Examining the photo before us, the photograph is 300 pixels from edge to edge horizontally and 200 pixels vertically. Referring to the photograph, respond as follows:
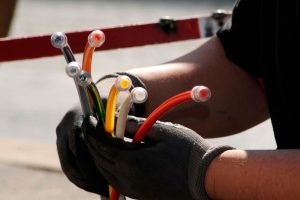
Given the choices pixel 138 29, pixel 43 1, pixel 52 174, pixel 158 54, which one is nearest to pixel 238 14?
pixel 138 29

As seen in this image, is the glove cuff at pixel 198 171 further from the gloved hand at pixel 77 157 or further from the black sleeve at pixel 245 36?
the black sleeve at pixel 245 36

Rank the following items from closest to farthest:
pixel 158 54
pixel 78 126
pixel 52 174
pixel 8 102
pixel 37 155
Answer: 1. pixel 78 126
2. pixel 52 174
3. pixel 37 155
4. pixel 8 102
5. pixel 158 54

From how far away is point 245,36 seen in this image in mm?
1825

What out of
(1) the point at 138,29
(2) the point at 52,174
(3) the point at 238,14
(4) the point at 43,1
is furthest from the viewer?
(4) the point at 43,1

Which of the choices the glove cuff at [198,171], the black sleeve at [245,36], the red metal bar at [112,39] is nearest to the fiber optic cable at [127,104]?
the glove cuff at [198,171]

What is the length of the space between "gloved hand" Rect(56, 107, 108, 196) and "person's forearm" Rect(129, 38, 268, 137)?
0.30 m

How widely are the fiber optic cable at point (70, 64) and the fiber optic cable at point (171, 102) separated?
0.11 meters

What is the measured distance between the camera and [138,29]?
7.17 feet

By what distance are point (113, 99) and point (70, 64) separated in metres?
0.10

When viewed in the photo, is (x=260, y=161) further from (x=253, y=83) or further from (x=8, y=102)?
(x=8, y=102)

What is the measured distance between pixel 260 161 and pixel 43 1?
587 centimetres

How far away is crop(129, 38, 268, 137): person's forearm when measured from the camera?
1847 mm

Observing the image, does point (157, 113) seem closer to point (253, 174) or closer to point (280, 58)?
point (253, 174)

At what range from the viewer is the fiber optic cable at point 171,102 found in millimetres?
1225
